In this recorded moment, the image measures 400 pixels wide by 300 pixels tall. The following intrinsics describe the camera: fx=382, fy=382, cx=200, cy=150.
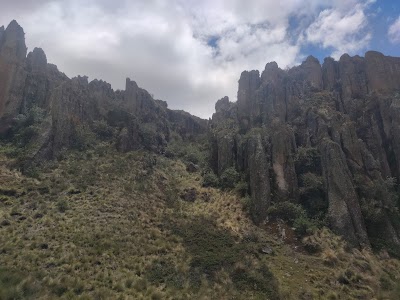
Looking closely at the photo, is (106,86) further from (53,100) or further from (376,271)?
(376,271)

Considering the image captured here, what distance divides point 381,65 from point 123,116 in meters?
55.1

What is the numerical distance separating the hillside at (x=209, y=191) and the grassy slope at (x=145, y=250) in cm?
17

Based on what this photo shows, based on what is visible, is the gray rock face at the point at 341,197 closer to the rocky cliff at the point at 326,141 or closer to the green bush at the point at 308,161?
the rocky cliff at the point at 326,141

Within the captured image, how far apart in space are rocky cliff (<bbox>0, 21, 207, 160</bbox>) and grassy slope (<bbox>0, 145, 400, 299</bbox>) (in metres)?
7.04

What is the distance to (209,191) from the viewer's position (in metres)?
58.0

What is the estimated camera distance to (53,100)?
6353 cm

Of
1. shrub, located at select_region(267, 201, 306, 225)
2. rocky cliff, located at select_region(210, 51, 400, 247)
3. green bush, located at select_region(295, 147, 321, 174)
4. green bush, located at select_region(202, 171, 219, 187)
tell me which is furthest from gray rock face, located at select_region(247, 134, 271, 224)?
green bush, located at select_region(202, 171, 219, 187)

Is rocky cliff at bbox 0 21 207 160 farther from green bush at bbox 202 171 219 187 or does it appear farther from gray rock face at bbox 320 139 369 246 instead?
gray rock face at bbox 320 139 369 246

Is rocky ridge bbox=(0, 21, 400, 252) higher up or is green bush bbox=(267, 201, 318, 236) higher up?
rocky ridge bbox=(0, 21, 400, 252)

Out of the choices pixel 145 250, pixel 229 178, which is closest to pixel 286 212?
pixel 229 178

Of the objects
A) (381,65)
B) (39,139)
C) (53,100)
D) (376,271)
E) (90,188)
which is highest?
(381,65)

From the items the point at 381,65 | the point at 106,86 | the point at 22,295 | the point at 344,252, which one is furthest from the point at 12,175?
the point at 381,65

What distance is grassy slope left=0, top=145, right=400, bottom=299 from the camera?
3212 centimetres

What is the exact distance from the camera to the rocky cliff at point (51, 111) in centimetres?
5998
